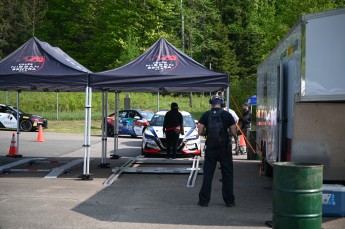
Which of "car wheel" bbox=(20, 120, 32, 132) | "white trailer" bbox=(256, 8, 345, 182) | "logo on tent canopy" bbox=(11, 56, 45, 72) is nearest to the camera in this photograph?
"white trailer" bbox=(256, 8, 345, 182)

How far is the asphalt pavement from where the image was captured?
877 cm

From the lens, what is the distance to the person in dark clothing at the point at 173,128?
16812 mm

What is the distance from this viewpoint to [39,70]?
13.9 m

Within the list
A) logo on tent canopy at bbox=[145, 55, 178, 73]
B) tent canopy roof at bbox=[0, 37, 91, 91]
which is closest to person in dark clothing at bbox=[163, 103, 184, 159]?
logo on tent canopy at bbox=[145, 55, 178, 73]

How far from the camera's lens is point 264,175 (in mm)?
14602

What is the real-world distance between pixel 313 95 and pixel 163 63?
21.5 feet

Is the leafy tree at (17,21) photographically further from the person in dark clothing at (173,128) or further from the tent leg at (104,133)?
the person in dark clothing at (173,128)

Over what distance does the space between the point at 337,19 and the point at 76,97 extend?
36964 millimetres

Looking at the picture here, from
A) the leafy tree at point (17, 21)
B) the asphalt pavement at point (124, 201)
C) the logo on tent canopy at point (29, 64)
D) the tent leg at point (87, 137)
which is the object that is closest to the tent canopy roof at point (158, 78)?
the tent leg at point (87, 137)

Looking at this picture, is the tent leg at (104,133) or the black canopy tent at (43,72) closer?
the black canopy tent at (43,72)

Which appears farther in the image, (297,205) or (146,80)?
(146,80)

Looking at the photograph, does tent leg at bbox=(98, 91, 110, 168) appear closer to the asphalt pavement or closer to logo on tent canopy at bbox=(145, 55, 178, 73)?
the asphalt pavement

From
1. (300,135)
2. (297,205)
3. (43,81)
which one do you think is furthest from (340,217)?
(43,81)

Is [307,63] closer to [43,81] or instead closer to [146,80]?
[146,80]
